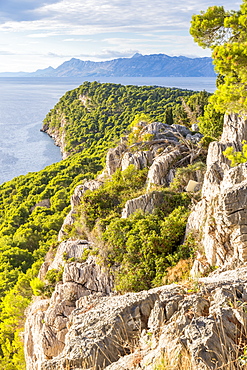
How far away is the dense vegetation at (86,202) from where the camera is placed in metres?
14.1

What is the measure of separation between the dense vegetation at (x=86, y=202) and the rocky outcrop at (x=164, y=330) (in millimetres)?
5788

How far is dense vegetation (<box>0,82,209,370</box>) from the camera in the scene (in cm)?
1411

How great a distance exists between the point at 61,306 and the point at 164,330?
8067mm

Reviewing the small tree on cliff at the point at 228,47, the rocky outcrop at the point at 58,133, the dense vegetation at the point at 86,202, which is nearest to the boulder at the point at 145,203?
the dense vegetation at the point at 86,202

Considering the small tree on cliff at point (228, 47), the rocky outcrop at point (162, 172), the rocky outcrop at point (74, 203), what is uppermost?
the small tree on cliff at point (228, 47)

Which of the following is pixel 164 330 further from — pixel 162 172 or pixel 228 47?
pixel 162 172

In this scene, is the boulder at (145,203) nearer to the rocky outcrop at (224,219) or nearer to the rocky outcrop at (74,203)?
the rocky outcrop at (224,219)

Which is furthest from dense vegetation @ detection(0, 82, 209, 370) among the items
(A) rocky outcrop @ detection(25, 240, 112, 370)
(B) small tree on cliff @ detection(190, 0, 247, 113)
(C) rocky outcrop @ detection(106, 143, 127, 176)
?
(B) small tree on cliff @ detection(190, 0, 247, 113)

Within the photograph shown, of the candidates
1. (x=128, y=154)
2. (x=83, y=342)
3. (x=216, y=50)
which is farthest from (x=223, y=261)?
(x=128, y=154)

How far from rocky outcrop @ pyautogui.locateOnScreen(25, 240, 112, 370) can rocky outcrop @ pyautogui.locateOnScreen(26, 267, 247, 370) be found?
5.16 meters

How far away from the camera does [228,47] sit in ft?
37.6

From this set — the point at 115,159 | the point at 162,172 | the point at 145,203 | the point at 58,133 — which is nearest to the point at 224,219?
the point at 145,203

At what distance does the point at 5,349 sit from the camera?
20.8 meters

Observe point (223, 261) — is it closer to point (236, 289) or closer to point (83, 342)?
point (236, 289)
